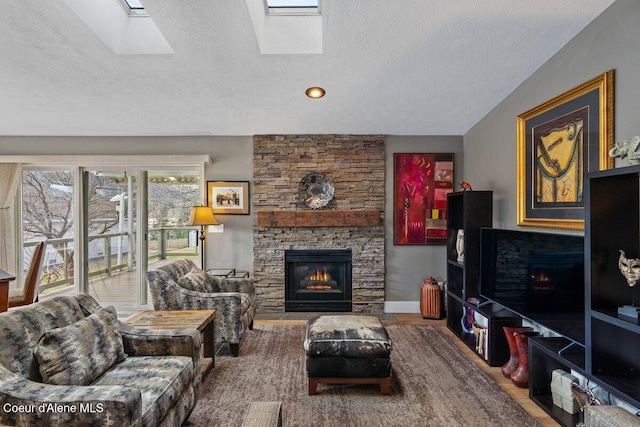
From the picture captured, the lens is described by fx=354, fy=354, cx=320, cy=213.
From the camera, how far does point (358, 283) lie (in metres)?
4.70

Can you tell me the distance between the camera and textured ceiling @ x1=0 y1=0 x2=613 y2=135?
2473mm

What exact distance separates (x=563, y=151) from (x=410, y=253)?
91.7 inches

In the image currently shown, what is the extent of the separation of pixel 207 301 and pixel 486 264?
2.61 m

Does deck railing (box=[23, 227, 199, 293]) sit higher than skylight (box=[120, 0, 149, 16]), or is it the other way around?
skylight (box=[120, 0, 149, 16])

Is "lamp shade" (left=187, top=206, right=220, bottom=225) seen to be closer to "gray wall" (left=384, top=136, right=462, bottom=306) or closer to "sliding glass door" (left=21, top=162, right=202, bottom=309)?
"sliding glass door" (left=21, top=162, right=202, bottom=309)

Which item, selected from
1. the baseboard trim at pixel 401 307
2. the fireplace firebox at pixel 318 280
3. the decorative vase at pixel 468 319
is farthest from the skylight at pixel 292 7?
the baseboard trim at pixel 401 307

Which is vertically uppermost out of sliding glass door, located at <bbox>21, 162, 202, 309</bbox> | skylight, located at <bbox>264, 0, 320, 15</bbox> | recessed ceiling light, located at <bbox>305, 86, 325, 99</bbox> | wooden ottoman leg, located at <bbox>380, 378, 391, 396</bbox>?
skylight, located at <bbox>264, 0, 320, 15</bbox>

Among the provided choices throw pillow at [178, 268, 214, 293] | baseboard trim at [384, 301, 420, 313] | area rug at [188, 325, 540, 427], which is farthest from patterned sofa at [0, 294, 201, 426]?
baseboard trim at [384, 301, 420, 313]

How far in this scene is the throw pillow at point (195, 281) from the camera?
3.48 m

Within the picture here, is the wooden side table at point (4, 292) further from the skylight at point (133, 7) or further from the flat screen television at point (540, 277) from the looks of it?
the flat screen television at point (540, 277)

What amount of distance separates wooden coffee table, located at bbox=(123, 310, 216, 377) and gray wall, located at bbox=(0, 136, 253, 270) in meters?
1.71

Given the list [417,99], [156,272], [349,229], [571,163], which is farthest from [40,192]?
[571,163]

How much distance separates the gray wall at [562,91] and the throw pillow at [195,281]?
3.17 m

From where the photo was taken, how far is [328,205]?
466cm
